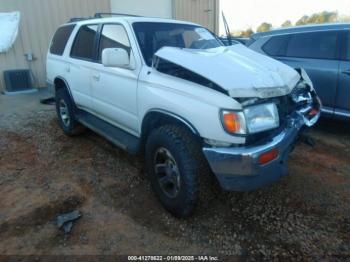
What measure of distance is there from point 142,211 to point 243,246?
1021 millimetres

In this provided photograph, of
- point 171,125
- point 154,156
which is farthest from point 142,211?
point 171,125

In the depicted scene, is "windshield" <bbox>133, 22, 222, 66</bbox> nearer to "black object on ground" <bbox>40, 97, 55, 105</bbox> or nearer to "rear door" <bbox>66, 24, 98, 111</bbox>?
"rear door" <bbox>66, 24, 98, 111</bbox>

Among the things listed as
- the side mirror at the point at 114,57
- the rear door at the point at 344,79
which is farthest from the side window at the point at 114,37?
the rear door at the point at 344,79

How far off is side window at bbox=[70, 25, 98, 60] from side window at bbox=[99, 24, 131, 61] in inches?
9.5

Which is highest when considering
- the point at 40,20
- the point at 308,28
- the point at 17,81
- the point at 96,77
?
the point at 40,20

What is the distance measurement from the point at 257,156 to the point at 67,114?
11.3 ft

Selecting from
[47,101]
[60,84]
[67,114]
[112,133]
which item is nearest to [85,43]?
[60,84]

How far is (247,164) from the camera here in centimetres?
218

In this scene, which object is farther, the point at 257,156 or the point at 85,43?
the point at 85,43

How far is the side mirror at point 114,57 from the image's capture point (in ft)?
9.20

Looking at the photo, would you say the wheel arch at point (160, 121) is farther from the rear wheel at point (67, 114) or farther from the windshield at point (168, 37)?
the rear wheel at point (67, 114)

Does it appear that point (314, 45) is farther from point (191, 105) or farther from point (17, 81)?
point (17, 81)

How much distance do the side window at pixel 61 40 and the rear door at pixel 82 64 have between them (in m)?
0.36

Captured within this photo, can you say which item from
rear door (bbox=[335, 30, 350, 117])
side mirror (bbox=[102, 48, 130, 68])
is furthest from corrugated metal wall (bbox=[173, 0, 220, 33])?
side mirror (bbox=[102, 48, 130, 68])
